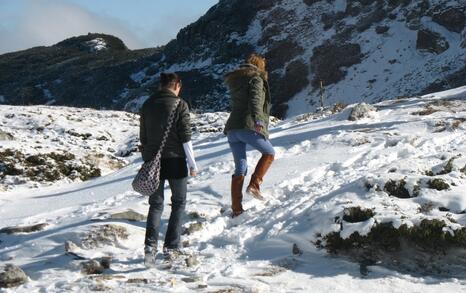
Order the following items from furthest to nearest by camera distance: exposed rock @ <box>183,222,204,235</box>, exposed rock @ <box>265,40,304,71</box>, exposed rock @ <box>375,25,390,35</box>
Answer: exposed rock @ <box>265,40,304,71</box> → exposed rock @ <box>375,25,390,35</box> → exposed rock @ <box>183,222,204,235</box>

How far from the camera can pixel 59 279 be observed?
15.7 ft

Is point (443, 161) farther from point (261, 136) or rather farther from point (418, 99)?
point (418, 99)

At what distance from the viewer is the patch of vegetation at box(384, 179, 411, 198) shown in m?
5.81

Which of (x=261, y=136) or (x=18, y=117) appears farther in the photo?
(x=18, y=117)

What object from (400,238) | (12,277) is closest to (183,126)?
(12,277)

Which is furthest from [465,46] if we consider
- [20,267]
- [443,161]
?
[20,267]

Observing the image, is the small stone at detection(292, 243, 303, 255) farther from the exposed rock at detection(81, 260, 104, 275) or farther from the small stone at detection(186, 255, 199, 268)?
the exposed rock at detection(81, 260, 104, 275)

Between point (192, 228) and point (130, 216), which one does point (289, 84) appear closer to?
point (130, 216)

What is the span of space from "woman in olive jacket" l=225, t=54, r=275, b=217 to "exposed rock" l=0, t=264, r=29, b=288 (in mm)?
2521

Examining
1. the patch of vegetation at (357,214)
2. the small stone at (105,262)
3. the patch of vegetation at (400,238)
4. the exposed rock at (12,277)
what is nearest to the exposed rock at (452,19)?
the patch of vegetation at (357,214)

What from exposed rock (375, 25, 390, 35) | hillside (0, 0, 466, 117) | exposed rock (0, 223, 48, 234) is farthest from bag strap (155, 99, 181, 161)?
exposed rock (375, 25, 390, 35)

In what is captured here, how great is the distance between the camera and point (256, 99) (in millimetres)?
6348

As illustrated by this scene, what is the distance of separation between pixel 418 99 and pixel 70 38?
210 feet

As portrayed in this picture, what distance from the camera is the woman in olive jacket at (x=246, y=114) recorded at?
636 centimetres
